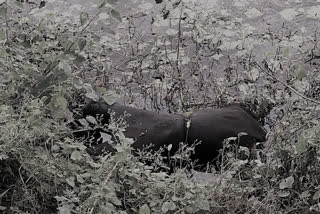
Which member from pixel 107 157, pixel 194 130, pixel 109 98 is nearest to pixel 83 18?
pixel 109 98

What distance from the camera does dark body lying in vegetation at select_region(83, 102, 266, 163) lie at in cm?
315

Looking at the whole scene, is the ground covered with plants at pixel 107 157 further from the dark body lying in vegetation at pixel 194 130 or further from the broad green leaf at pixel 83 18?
the dark body lying in vegetation at pixel 194 130

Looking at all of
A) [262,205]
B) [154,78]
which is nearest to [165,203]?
[262,205]

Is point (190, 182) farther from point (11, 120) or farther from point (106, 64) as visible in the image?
point (106, 64)

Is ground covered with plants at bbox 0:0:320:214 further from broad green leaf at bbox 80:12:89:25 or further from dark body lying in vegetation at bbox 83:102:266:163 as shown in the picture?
dark body lying in vegetation at bbox 83:102:266:163

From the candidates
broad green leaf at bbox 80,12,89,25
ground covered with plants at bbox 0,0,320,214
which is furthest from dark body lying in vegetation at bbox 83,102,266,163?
broad green leaf at bbox 80,12,89,25

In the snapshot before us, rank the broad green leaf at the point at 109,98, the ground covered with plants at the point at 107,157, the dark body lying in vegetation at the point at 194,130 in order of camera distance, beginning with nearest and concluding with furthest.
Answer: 1. the ground covered with plants at the point at 107,157
2. the broad green leaf at the point at 109,98
3. the dark body lying in vegetation at the point at 194,130

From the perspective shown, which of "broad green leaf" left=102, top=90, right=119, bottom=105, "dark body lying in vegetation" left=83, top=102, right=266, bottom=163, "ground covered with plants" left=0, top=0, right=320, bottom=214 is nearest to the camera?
"ground covered with plants" left=0, top=0, right=320, bottom=214

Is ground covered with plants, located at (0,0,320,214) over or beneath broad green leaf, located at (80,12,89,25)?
beneath

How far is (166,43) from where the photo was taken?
427 cm

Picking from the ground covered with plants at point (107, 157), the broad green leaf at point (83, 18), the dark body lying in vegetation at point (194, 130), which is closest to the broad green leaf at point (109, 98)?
the ground covered with plants at point (107, 157)

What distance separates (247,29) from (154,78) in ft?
2.78

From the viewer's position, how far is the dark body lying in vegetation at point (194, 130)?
315cm

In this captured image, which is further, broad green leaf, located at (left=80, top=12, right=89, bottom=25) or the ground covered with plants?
broad green leaf, located at (left=80, top=12, right=89, bottom=25)
